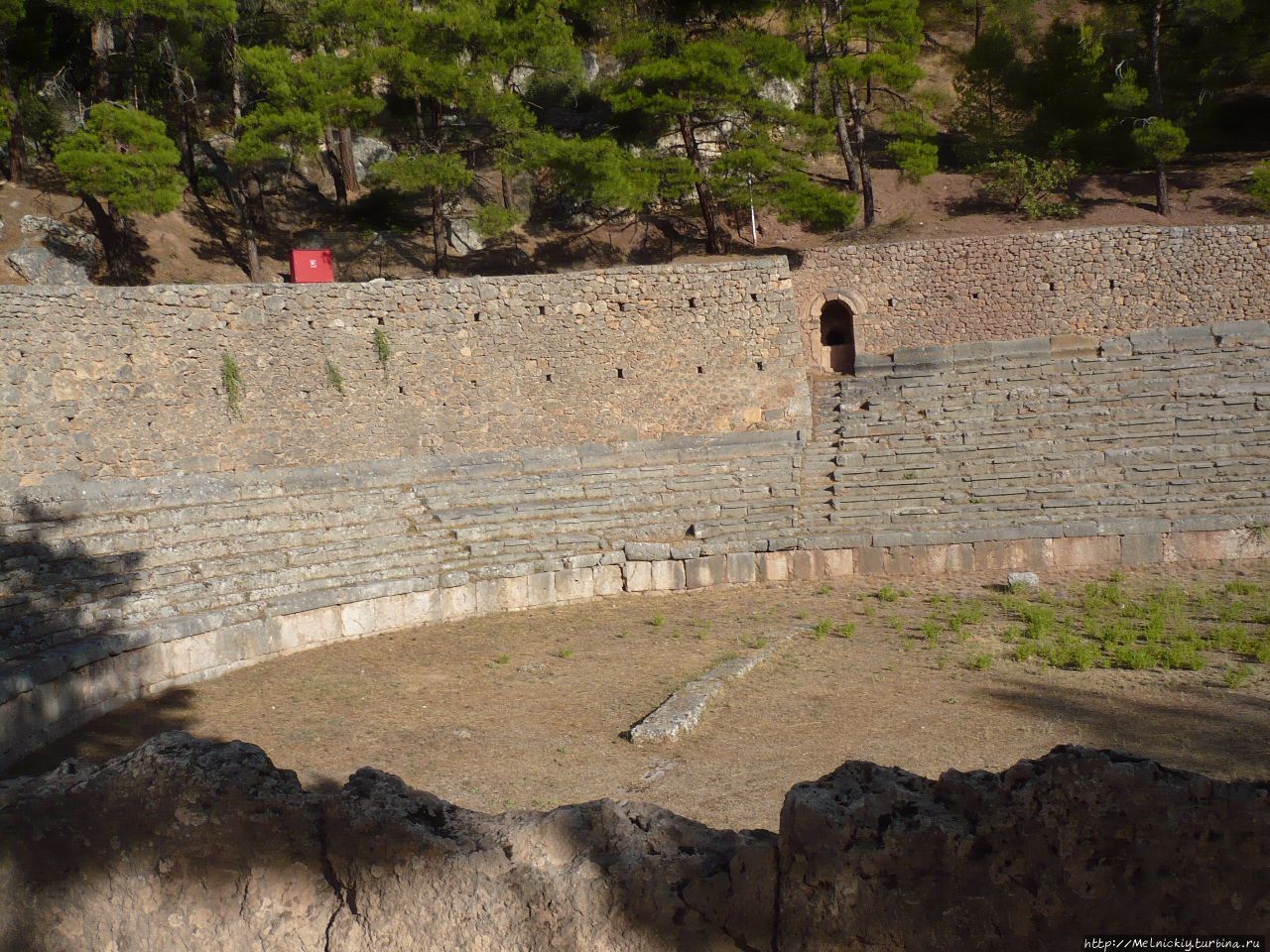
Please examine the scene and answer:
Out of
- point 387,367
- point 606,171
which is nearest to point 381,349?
point 387,367

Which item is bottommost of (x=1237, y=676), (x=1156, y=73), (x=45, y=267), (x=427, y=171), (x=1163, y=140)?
(x=1237, y=676)

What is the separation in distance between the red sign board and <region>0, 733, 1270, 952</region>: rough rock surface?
13984 mm

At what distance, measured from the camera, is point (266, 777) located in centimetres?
354

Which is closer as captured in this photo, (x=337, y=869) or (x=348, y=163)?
(x=337, y=869)

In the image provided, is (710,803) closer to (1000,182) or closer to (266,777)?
(266,777)

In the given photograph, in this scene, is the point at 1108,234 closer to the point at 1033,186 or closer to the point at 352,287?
the point at 1033,186

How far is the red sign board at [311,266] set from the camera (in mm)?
16688

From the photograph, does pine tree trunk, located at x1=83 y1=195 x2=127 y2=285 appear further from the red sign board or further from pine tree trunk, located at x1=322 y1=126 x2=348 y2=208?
pine tree trunk, located at x1=322 y1=126 x2=348 y2=208

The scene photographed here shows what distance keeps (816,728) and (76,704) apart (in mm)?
6097

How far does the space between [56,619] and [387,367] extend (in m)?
6.21

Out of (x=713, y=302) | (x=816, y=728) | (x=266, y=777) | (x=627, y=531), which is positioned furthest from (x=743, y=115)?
(x=266, y=777)

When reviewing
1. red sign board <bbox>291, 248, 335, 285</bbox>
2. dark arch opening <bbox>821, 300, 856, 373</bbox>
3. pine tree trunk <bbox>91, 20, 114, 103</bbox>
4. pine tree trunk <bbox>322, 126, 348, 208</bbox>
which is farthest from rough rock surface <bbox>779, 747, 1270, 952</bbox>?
pine tree trunk <bbox>322, 126, 348, 208</bbox>

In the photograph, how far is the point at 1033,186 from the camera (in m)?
21.6

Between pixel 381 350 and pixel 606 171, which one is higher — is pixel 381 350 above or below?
below
